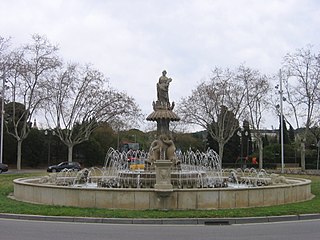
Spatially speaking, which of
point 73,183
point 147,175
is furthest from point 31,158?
point 147,175

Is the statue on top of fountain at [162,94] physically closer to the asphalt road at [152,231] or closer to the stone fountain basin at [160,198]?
the stone fountain basin at [160,198]

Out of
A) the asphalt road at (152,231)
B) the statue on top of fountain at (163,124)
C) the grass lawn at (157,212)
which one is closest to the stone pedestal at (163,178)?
the grass lawn at (157,212)

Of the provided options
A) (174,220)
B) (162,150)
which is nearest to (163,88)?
(162,150)

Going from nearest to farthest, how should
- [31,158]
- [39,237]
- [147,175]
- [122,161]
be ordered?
[39,237], [147,175], [122,161], [31,158]

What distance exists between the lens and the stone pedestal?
15.5 meters

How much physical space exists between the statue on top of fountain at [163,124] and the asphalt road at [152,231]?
11137 millimetres

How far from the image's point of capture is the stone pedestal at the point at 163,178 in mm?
15490

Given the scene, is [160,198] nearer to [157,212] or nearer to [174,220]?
[157,212]

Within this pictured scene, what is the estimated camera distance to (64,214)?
13867 mm

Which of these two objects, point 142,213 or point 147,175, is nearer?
point 142,213

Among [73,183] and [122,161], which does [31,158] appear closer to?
[122,161]

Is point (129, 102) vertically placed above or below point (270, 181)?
above

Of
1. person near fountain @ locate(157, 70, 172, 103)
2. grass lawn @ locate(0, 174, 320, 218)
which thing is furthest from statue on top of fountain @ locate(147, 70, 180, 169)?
grass lawn @ locate(0, 174, 320, 218)

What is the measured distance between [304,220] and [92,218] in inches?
265
